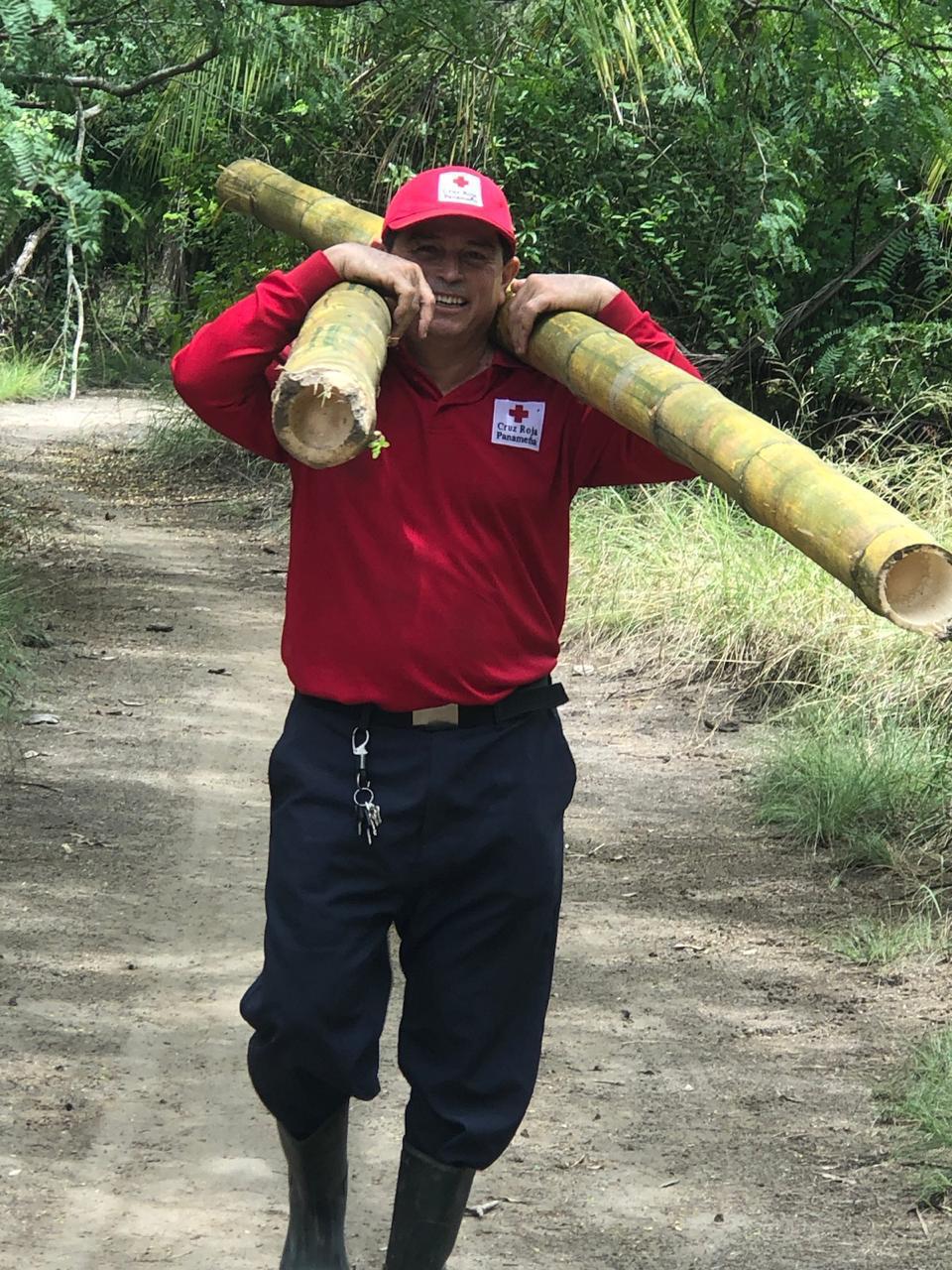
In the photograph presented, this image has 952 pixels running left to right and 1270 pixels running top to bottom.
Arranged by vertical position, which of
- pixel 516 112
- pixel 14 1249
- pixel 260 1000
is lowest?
pixel 14 1249

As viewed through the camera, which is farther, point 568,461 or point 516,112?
point 516,112

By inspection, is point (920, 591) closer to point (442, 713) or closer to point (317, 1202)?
point (442, 713)

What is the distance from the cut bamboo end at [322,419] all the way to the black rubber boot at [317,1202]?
134 centimetres

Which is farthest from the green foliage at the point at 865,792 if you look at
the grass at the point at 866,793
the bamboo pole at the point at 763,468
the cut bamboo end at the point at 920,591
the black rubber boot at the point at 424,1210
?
the cut bamboo end at the point at 920,591

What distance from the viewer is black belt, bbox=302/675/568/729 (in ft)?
9.89

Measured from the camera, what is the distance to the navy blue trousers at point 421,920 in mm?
3010

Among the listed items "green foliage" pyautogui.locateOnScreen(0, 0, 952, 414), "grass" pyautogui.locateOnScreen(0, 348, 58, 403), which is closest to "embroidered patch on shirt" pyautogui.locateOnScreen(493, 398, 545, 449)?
"green foliage" pyautogui.locateOnScreen(0, 0, 952, 414)

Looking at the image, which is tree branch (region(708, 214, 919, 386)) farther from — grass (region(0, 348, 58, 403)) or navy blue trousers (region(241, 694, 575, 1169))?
grass (region(0, 348, 58, 403))

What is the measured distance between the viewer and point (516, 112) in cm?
1222

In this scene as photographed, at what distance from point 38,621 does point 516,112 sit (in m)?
5.26

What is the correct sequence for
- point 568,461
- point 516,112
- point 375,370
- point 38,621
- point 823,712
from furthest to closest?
point 516,112, point 38,621, point 823,712, point 568,461, point 375,370

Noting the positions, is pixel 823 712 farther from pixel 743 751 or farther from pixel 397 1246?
pixel 397 1246

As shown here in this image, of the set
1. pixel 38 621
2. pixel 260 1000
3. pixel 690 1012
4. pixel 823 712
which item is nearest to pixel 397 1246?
pixel 260 1000

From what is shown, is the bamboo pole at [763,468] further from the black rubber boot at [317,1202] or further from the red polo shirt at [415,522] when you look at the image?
the black rubber boot at [317,1202]
